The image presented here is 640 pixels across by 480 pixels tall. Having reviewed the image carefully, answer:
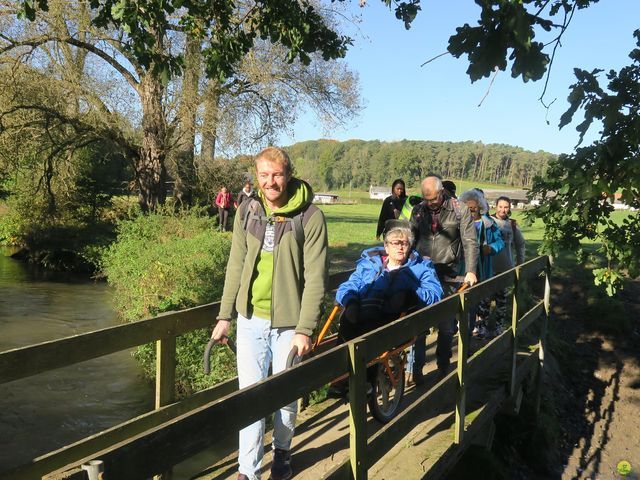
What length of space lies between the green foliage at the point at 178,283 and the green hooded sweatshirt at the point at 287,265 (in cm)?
412

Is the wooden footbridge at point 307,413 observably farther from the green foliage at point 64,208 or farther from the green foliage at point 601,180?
the green foliage at point 64,208

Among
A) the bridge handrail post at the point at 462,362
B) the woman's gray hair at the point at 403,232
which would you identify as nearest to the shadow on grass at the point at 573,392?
the bridge handrail post at the point at 462,362

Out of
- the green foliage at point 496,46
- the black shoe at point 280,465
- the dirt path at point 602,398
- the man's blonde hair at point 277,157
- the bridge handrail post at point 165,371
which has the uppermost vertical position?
the green foliage at point 496,46

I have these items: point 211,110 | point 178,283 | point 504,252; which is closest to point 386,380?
point 504,252

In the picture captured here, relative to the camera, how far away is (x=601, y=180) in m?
5.29

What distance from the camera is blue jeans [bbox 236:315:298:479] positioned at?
3104mm

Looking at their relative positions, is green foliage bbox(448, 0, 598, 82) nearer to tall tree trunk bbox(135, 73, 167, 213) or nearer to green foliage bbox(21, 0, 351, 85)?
green foliage bbox(21, 0, 351, 85)

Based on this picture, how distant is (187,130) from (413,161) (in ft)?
335

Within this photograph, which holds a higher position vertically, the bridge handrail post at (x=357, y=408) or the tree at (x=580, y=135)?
the tree at (x=580, y=135)

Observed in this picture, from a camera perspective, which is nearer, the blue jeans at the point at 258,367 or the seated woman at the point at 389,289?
the blue jeans at the point at 258,367

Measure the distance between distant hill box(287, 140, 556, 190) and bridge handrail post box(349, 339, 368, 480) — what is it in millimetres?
109002

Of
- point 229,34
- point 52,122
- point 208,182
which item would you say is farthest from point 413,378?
point 208,182

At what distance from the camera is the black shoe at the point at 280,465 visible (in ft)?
10.8

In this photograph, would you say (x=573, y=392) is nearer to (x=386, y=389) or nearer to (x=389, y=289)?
(x=386, y=389)
